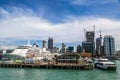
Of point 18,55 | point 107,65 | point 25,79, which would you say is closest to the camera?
point 25,79

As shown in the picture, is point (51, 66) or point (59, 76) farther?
point (51, 66)

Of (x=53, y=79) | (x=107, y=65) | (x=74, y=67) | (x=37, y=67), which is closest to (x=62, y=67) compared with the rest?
(x=74, y=67)

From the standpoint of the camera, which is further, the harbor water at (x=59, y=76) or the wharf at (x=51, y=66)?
the wharf at (x=51, y=66)

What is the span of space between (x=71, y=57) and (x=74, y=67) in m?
11.1

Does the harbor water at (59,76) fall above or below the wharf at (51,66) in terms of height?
below

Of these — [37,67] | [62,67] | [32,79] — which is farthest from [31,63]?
[32,79]

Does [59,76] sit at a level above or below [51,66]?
below

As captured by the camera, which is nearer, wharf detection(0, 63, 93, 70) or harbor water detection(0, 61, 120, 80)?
harbor water detection(0, 61, 120, 80)

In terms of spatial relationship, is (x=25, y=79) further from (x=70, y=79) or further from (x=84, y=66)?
(x=84, y=66)

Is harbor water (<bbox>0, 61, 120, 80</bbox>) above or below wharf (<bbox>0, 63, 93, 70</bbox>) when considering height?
below

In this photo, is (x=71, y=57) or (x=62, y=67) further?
(x=71, y=57)

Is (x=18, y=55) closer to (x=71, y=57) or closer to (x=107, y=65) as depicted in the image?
(x=71, y=57)

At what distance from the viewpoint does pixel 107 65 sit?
105812 mm

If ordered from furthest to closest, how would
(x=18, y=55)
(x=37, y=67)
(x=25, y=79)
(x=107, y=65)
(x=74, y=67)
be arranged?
(x=18, y=55), (x=37, y=67), (x=74, y=67), (x=107, y=65), (x=25, y=79)
